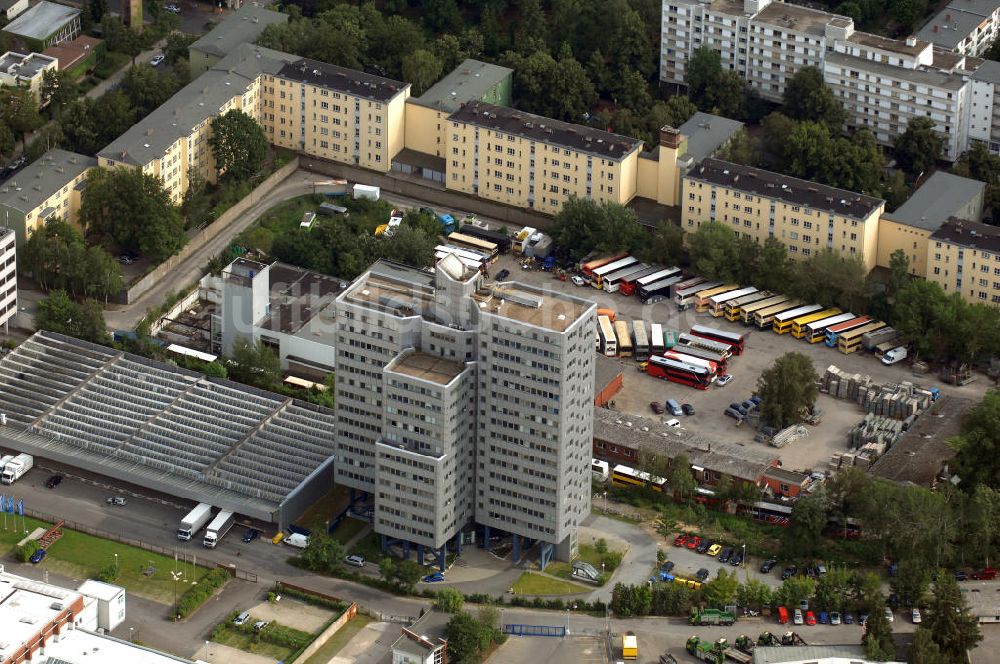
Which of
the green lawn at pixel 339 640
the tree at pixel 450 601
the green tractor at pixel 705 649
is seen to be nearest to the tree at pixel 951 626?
the green tractor at pixel 705 649

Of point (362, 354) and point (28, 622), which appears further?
point (362, 354)

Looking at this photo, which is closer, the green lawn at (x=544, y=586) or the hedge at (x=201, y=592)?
the hedge at (x=201, y=592)

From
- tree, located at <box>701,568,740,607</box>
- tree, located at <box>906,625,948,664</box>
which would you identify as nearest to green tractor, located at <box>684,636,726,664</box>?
tree, located at <box>701,568,740,607</box>

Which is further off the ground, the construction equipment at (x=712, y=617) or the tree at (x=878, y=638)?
the tree at (x=878, y=638)

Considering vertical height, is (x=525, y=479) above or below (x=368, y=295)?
below

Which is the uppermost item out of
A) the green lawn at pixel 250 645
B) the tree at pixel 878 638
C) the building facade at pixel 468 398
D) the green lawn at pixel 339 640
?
the building facade at pixel 468 398

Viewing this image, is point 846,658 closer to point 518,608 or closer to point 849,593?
point 849,593

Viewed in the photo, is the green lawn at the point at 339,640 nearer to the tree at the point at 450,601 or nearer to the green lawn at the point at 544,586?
the tree at the point at 450,601

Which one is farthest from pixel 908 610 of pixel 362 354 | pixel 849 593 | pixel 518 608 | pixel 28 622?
pixel 28 622
